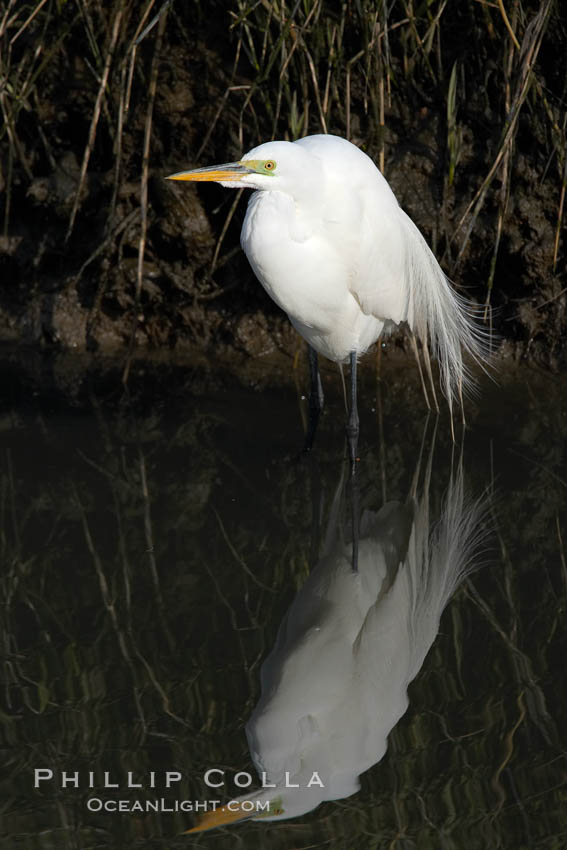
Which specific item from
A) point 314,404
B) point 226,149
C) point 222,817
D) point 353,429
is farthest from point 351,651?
point 226,149

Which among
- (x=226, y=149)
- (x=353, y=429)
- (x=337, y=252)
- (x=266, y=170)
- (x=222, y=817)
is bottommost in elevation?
(x=222, y=817)

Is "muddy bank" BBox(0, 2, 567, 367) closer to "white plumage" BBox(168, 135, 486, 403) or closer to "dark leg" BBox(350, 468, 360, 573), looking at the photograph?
"white plumage" BBox(168, 135, 486, 403)

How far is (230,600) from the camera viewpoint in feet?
7.95

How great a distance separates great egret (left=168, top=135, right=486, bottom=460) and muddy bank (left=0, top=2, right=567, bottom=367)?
0.39 meters

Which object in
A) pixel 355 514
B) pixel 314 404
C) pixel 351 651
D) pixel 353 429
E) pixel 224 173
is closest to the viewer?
pixel 351 651

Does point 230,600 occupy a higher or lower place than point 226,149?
lower

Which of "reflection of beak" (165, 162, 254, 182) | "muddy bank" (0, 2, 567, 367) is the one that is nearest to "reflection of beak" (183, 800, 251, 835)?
"reflection of beak" (165, 162, 254, 182)

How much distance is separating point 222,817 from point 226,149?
288 centimetres

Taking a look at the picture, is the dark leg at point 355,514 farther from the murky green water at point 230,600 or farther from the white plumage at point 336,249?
the white plumage at point 336,249

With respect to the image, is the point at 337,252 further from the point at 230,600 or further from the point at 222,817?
the point at 222,817

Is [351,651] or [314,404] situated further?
[314,404]

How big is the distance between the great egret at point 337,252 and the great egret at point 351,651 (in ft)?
1.56

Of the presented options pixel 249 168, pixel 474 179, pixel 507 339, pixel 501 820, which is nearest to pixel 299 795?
pixel 501 820

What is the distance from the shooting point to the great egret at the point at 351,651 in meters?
1.88
